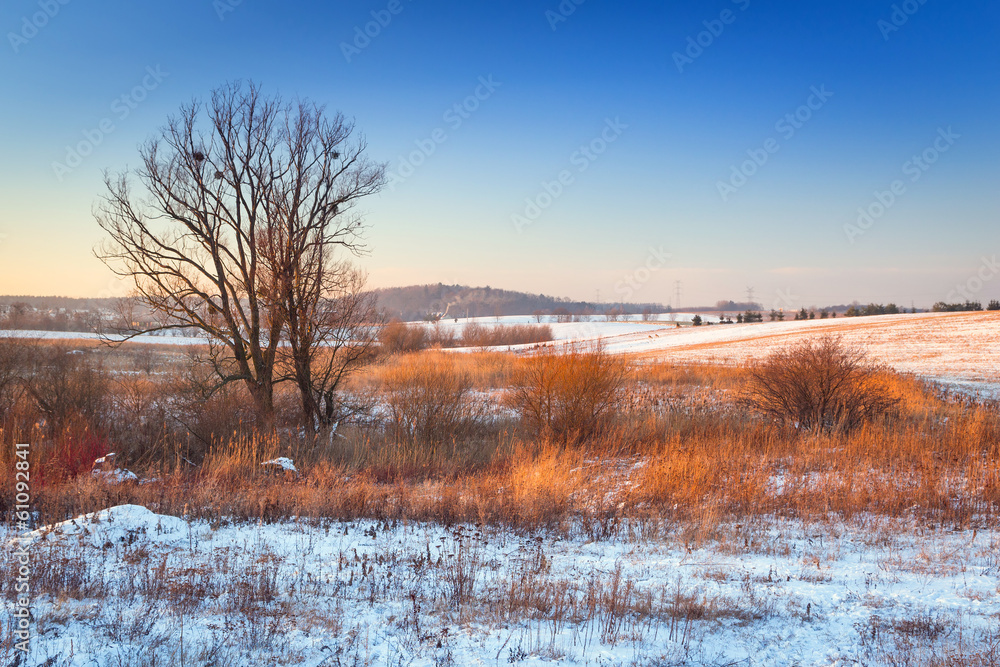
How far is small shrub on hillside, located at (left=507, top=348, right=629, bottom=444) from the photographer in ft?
38.9

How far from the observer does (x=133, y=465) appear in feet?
33.5

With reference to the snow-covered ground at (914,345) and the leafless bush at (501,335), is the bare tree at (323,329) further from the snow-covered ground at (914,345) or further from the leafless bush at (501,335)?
the leafless bush at (501,335)

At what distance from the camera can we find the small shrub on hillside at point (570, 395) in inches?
467

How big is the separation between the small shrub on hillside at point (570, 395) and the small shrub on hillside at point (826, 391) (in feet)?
13.7

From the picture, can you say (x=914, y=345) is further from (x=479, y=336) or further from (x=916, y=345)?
(x=479, y=336)

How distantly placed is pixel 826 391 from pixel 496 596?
1074cm

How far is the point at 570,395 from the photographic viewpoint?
12.0m

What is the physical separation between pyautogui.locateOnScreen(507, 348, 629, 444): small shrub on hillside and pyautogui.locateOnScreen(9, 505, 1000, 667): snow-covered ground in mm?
5915

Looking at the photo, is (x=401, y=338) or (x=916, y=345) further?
(x=401, y=338)

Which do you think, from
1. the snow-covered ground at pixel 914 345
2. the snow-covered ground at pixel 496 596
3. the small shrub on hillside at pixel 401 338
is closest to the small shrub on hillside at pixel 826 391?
the snow-covered ground at pixel 914 345

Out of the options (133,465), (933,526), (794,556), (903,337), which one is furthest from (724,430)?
(903,337)

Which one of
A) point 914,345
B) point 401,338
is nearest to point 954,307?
point 914,345

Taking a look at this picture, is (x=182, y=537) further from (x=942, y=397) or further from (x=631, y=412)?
(x=942, y=397)

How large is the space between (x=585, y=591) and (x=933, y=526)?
4.77 meters
